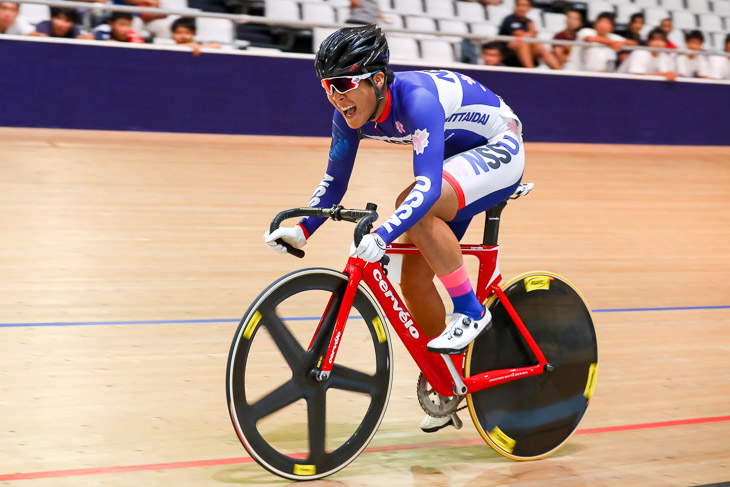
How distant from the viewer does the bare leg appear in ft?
8.52

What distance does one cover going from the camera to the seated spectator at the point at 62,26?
332 inches

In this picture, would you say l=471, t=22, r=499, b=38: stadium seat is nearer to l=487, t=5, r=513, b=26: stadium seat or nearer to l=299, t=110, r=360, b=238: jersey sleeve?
l=487, t=5, r=513, b=26: stadium seat

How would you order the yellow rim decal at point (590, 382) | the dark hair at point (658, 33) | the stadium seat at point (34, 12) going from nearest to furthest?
the yellow rim decal at point (590, 382)
the stadium seat at point (34, 12)
the dark hair at point (658, 33)

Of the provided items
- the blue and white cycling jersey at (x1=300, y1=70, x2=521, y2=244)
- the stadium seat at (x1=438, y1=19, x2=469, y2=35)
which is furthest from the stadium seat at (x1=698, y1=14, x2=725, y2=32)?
the blue and white cycling jersey at (x1=300, y1=70, x2=521, y2=244)

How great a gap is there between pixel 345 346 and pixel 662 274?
284 centimetres

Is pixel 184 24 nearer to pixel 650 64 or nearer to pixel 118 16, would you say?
pixel 118 16

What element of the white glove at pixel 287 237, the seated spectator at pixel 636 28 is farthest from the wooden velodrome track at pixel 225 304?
the seated spectator at pixel 636 28

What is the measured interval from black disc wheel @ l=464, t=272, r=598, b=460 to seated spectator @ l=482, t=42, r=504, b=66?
7.63 metres

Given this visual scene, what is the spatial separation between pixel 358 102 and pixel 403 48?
7.76 metres

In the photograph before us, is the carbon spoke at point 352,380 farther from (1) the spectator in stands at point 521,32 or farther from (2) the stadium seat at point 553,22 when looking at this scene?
(2) the stadium seat at point 553,22

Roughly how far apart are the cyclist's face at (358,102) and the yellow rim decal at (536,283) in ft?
2.53

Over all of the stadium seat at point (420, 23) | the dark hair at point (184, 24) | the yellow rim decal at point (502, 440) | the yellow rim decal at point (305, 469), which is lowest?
the yellow rim decal at point (502, 440)

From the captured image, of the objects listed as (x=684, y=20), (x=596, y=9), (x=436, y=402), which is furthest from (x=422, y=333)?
(x=684, y=20)

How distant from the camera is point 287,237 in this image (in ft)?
8.71
